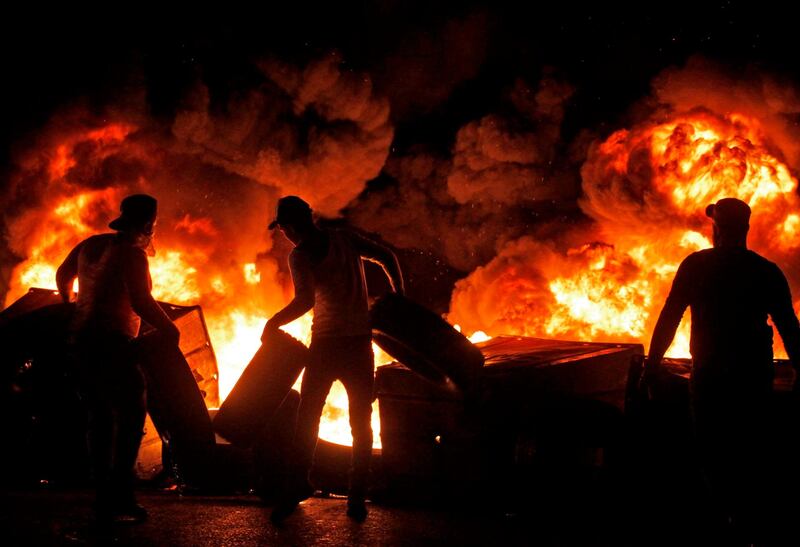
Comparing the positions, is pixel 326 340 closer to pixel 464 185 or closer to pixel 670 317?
pixel 670 317

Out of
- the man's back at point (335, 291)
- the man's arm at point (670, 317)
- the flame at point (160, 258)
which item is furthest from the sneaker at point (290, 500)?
the flame at point (160, 258)

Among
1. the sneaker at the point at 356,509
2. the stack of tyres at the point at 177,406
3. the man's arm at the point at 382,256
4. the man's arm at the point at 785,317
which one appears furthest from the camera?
the man's arm at the point at 382,256

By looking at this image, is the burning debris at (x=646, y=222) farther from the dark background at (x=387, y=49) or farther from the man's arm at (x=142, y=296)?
the man's arm at (x=142, y=296)

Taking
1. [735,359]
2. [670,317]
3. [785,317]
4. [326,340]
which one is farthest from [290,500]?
[785,317]

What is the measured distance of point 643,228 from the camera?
1077cm

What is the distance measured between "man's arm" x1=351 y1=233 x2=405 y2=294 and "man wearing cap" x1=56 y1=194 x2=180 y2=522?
1.50 metres

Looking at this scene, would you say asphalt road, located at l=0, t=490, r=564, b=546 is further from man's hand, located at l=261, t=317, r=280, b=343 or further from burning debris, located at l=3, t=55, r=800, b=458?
burning debris, located at l=3, t=55, r=800, b=458

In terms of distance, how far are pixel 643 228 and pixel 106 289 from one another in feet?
30.6

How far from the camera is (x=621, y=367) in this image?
17.4 ft

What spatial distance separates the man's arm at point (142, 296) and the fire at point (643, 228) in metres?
7.83

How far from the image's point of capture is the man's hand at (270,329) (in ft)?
13.9

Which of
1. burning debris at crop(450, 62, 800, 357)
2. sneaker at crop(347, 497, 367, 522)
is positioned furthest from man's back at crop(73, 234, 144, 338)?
burning debris at crop(450, 62, 800, 357)

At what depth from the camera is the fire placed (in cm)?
945

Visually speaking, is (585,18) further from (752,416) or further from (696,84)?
→ (752,416)
